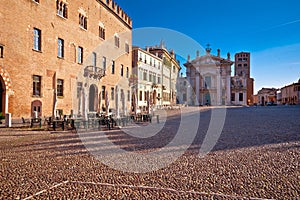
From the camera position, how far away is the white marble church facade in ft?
203

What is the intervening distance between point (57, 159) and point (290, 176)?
5.09 m

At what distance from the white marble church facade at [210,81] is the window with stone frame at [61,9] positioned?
46.2 meters

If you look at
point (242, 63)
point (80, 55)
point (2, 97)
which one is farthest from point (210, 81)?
point (2, 97)

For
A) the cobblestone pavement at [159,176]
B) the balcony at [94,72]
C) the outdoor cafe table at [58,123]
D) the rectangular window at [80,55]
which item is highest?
the rectangular window at [80,55]

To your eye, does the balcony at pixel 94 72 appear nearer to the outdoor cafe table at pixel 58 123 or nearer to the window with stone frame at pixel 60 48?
the window with stone frame at pixel 60 48

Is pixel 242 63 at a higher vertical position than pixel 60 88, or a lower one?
higher

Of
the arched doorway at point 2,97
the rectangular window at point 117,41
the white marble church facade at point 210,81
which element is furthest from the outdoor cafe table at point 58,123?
the white marble church facade at point 210,81

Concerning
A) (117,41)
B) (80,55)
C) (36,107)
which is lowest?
(36,107)

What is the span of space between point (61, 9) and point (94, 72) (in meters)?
6.06

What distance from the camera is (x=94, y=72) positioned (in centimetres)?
2186

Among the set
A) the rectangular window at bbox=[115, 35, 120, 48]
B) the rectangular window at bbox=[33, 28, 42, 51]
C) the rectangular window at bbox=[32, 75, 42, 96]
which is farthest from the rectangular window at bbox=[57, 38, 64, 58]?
the rectangular window at bbox=[115, 35, 120, 48]

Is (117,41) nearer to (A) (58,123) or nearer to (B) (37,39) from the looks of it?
(B) (37,39)

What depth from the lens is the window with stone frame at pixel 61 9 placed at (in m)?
18.2

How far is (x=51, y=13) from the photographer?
17438 millimetres
